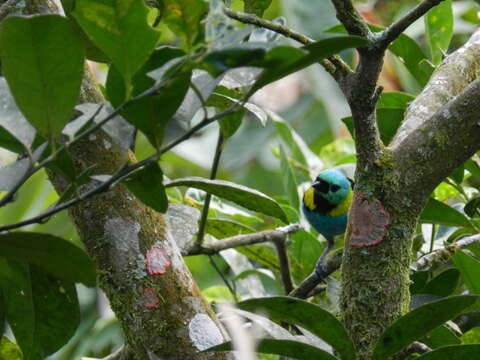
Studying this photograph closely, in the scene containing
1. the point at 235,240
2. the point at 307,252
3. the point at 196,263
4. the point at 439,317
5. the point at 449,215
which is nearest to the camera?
the point at 439,317

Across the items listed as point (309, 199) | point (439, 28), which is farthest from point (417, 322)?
point (309, 199)

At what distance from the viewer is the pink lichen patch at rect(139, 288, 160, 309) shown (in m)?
1.12

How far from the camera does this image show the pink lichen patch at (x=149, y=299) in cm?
112

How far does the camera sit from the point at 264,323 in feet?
3.05

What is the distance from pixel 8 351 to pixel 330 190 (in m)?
1.78

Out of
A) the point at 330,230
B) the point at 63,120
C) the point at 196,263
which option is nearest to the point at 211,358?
the point at 63,120

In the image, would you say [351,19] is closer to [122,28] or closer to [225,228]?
[122,28]

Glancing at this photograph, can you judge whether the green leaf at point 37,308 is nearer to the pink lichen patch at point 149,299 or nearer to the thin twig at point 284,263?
the pink lichen patch at point 149,299

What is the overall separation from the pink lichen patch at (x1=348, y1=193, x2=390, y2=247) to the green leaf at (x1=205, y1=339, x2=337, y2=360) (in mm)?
226

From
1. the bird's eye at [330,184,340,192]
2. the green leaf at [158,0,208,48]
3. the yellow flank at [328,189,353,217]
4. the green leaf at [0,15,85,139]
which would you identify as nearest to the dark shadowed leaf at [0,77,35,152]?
the green leaf at [0,15,85,139]

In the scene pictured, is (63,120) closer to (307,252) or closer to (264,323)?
(264,323)

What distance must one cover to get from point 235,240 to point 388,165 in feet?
1.81

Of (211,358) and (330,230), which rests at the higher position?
(211,358)

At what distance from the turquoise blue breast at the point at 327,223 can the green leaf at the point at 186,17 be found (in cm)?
159
